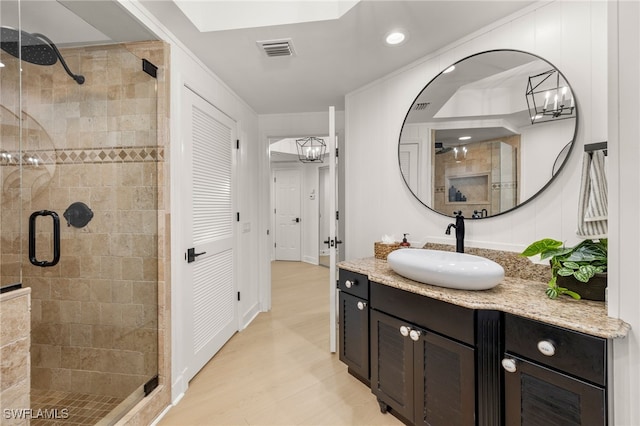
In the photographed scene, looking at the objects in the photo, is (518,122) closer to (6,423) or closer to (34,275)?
(6,423)

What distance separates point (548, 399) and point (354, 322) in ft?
3.58

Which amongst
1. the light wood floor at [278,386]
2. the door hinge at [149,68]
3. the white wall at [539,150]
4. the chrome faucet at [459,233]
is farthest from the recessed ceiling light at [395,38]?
the light wood floor at [278,386]

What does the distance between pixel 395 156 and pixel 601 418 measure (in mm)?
1829

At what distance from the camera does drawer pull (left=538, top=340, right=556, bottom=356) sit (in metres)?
1.02

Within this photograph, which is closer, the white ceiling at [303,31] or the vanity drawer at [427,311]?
the vanity drawer at [427,311]

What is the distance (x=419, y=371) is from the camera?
57.2 inches

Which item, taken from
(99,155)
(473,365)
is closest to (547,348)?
(473,365)

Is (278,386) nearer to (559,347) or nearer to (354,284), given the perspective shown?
(354,284)

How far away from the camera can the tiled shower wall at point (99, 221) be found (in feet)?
5.90

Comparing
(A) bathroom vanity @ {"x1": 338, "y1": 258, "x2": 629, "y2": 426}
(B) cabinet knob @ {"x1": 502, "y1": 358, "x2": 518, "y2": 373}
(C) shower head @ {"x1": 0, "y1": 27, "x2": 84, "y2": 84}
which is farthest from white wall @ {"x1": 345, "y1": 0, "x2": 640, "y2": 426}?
(C) shower head @ {"x1": 0, "y1": 27, "x2": 84, "y2": 84}

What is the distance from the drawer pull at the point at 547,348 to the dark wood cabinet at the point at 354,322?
0.93 meters

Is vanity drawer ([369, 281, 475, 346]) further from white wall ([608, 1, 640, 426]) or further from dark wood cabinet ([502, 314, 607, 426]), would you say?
white wall ([608, 1, 640, 426])

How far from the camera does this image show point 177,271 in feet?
6.17
